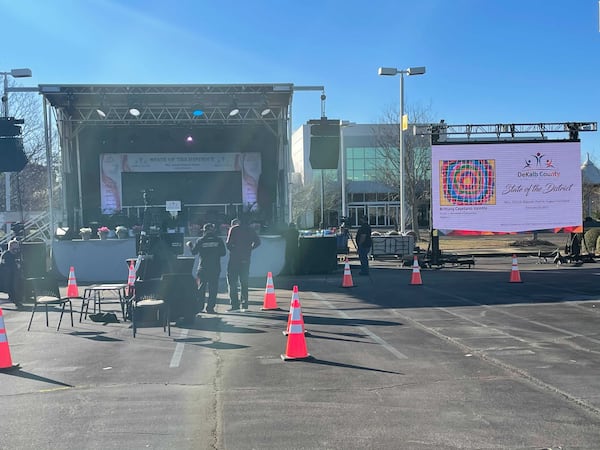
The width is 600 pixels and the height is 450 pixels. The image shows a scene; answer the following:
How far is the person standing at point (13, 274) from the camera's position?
1340 centimetres

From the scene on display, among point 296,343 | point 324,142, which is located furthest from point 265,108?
point 296,343

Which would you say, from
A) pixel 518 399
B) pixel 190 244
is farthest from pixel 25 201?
pixel 518 399

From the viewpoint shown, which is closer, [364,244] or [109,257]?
[364,244]

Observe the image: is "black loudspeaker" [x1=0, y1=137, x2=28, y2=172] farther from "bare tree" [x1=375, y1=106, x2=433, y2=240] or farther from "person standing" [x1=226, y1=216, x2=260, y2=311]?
"bare tree" [x1=375, y1=106, x2=433, y2=240]

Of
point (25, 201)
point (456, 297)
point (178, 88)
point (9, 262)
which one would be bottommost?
point (456, 297)

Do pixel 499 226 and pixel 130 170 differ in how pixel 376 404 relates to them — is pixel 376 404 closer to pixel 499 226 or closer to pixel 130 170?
pixel 499 226

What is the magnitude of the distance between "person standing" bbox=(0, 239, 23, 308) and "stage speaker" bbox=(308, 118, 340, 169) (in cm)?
1016

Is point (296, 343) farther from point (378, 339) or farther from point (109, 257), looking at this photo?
point (109, 257)

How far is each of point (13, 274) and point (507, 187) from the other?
A: 56.6 ft

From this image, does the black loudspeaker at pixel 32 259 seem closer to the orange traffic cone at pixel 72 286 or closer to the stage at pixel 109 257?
the orange traffic cone at pixel 72 286

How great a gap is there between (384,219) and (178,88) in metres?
42.0

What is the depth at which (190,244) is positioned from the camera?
1239cm

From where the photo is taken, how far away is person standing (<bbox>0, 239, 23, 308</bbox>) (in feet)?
44.0

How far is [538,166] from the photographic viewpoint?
2342 centimetres
